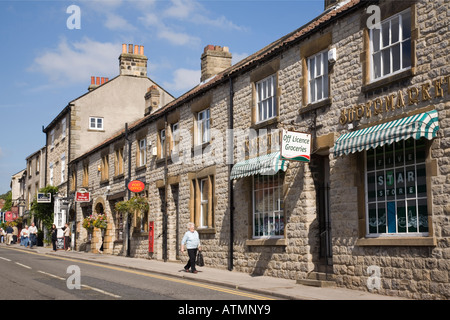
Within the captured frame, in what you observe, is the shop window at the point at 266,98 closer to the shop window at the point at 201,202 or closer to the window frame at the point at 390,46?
the shop window at the point at 201,202

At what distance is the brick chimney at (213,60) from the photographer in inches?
980

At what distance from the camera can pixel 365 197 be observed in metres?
13.0

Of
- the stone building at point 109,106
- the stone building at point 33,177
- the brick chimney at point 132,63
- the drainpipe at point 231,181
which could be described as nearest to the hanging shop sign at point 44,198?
the stone building at point 109,106

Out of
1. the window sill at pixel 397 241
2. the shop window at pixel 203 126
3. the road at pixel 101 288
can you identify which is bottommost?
the road at pixel 101 288

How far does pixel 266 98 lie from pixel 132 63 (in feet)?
76.0

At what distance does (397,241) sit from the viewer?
11859 millimetres

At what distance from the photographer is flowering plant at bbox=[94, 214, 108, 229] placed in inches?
1205

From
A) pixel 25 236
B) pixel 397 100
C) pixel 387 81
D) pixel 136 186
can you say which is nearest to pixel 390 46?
pixel 387 81

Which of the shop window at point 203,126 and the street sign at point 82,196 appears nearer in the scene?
the shop window at point 203,126

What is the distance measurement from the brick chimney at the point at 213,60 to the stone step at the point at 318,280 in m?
12.6

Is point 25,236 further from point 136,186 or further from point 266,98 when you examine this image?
point 266,98

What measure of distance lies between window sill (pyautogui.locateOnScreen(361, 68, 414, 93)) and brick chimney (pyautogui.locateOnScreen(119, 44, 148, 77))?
27544mm

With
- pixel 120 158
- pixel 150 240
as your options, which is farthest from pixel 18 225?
pixel 150 240

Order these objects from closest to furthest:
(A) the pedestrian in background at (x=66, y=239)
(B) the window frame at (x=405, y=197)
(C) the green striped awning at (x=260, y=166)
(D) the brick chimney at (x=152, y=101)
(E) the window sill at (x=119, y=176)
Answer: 1. (B) the window frame at (x=405, y=197)
2. (C) the green striped awning at (x=260, y=166)
3. (E) the window sill at (x=119, y=176)
4. (D) the brick chimney at (x=152, y=101)
5. (A) the pedestrian in background at (x=66, y=239)
